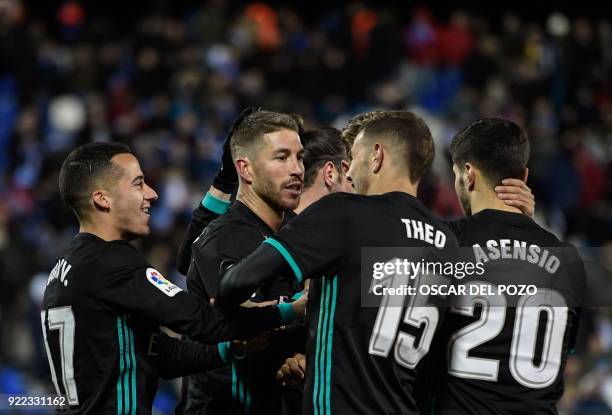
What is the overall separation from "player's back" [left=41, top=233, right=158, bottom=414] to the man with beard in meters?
0.46

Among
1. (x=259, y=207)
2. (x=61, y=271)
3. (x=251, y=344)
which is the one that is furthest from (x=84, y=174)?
(x=251, y=344)

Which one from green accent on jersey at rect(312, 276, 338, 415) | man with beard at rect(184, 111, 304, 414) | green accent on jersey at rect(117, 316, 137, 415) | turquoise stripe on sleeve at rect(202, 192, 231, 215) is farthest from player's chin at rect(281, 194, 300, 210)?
green accent on jersey at rect(117, 316, 137, 415)

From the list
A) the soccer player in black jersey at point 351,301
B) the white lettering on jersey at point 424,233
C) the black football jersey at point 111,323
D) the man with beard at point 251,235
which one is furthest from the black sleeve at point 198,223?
the white lettering on jersey at point 424,233

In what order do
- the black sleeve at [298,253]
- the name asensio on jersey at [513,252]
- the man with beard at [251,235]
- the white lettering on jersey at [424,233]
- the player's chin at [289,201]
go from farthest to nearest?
the player's chin at [289,201]
the man with beard at [251,235]
the name asensio on jersey at [513,252]
the white lettering on jersey at [424,233]
the black sleeve at [298,253]

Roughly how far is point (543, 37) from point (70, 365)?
13912 mm

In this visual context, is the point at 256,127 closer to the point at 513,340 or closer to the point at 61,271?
the point at 61,271

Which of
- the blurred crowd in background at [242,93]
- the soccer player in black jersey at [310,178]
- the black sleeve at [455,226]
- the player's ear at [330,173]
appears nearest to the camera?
the black sleeve at [455,226]

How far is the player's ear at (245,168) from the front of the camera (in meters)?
4.93

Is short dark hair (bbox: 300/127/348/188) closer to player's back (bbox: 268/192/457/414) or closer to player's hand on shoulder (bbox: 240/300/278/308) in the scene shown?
player's hand on shoulder (bbox: 240/300/278/308)

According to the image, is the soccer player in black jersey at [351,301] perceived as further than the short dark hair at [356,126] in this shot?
No

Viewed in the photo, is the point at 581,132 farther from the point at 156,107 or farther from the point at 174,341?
the point at 174,341

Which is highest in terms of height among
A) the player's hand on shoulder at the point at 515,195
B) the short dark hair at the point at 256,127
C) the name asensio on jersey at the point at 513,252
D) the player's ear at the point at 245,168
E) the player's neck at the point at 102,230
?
the short dark hair at the point at 256,127

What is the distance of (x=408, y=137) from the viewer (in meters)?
4.25

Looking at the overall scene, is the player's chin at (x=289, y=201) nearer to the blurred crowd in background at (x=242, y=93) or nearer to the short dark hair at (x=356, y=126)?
→ the short dark hair at (x=356, y=126)
